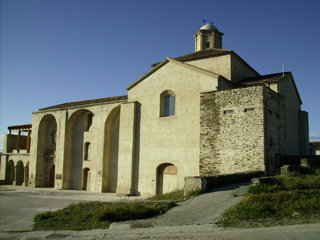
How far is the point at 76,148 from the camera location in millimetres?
26719

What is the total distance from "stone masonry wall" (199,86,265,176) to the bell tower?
10.8 meters

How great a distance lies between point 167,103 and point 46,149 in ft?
49.7

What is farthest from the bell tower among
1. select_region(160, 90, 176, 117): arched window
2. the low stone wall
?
the low stone wall

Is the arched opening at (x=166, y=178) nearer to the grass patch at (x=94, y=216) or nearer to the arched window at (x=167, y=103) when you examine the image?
the arched window at (x=167, y=103)

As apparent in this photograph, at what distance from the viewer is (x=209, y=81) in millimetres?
18422

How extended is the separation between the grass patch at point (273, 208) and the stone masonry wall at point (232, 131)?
4.68 metres

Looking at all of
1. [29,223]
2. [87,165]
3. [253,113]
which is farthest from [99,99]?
[29,223]

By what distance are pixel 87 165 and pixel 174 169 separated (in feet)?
31.7

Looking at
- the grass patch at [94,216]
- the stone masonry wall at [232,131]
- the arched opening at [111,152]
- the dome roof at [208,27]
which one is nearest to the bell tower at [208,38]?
the dome roof at [208,27]

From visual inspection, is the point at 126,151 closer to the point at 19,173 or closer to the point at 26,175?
the point at 26,175

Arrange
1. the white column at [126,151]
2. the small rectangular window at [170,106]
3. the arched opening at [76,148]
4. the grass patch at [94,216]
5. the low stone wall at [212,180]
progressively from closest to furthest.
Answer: the grass patch at [94,216] < the low stone wall at [212,180] < the small rectangular window at [170,106] < the white column at [126,151] < the arched opening at [76,148]

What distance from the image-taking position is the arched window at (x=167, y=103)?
1995 cm

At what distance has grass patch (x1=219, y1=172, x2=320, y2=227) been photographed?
28.2 ft

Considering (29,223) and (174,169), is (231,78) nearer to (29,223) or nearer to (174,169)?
(174,169)
